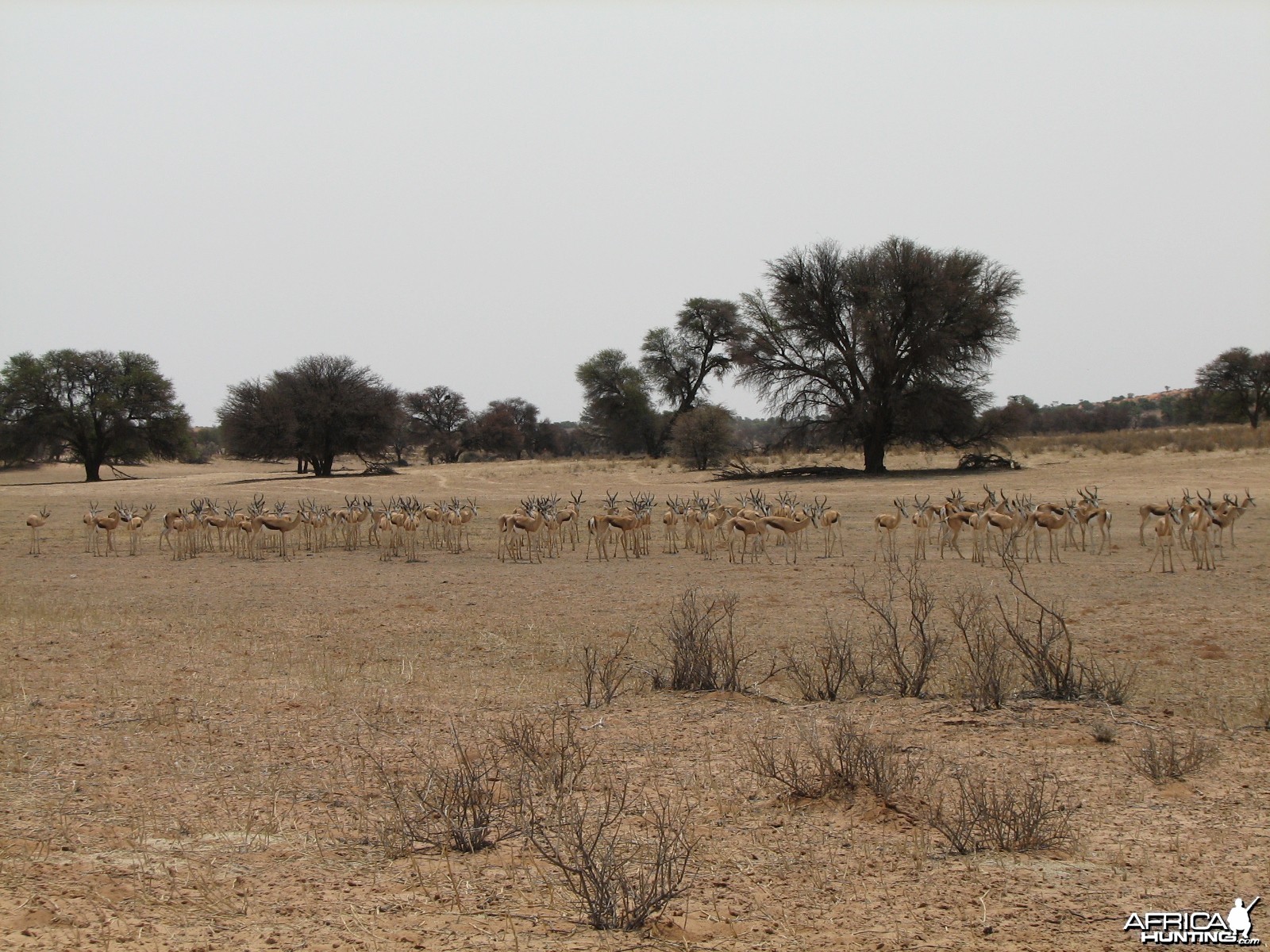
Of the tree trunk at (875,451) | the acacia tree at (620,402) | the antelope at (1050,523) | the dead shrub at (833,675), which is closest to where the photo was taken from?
the dead shrub at (833,675)

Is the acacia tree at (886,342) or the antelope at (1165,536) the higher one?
the acacia tree at (886,342)

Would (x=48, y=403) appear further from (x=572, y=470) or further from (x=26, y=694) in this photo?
(x=26, y=694)

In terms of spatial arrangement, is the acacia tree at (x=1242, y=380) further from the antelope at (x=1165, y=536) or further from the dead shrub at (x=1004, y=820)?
the dead shrub at (x=1004, y=820)

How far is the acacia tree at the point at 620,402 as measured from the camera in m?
76.5

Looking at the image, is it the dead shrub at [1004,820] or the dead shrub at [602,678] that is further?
the dead shrub at [602,678]

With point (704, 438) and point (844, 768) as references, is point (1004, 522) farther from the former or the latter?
point (704, 438)

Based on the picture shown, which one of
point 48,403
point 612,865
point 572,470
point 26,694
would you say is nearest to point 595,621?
point 26,694

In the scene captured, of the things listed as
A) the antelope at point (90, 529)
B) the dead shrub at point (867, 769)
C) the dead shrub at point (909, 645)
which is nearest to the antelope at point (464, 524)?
the antelope at point (90, 529)

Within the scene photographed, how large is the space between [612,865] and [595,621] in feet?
27.6

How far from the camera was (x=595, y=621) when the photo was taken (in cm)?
1288

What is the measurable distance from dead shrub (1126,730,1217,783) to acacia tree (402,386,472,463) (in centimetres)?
7963

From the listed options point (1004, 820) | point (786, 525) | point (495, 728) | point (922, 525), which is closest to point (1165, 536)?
point (922, 525)

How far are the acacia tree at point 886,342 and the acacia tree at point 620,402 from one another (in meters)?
28.7

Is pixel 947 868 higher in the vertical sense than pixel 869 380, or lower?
lower
